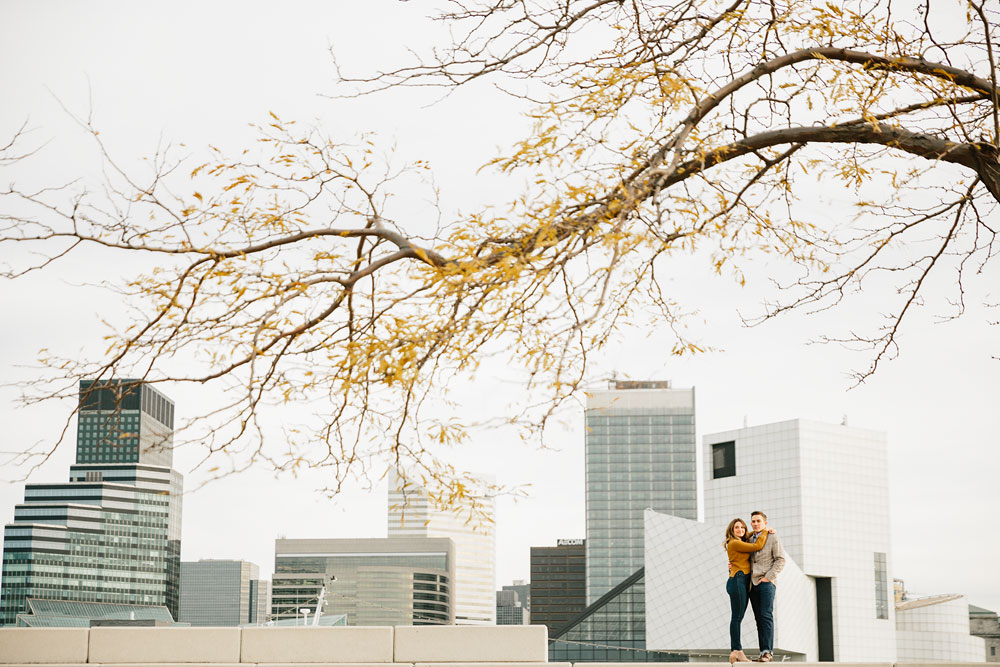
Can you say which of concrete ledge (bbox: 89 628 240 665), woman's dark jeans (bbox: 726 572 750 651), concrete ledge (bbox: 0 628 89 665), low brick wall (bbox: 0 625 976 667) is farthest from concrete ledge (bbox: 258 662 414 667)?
woman's dark jeans (bbox: 726 572 750 651)

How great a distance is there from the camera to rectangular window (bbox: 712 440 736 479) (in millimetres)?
69938

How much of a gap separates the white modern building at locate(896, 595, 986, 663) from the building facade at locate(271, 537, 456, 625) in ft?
291

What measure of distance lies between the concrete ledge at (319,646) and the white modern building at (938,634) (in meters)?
56.2

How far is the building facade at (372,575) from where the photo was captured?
14350cm

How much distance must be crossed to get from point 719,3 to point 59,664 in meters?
7.02

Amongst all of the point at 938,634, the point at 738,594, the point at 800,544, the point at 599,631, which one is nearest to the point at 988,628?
the point at 938,634

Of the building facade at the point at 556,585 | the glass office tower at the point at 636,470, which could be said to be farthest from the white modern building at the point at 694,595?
the glass office tower at the point at 636,470

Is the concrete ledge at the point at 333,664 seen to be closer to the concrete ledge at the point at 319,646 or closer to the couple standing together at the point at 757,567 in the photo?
the concrete ledge at the point at 319,646

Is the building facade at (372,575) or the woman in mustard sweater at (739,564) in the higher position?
the woman in mustard sweater at (739,564)

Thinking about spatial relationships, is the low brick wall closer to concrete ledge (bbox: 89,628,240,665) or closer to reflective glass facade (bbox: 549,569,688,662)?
concrete ledge (bbox: 89,628,240,665)

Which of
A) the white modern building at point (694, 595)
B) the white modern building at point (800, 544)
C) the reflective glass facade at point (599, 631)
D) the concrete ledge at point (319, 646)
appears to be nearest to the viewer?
the concrete ledge at point (319, 646)

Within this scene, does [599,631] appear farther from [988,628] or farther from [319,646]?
[319,646]

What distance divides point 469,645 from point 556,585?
163491 mm

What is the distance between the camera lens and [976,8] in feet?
21.7
